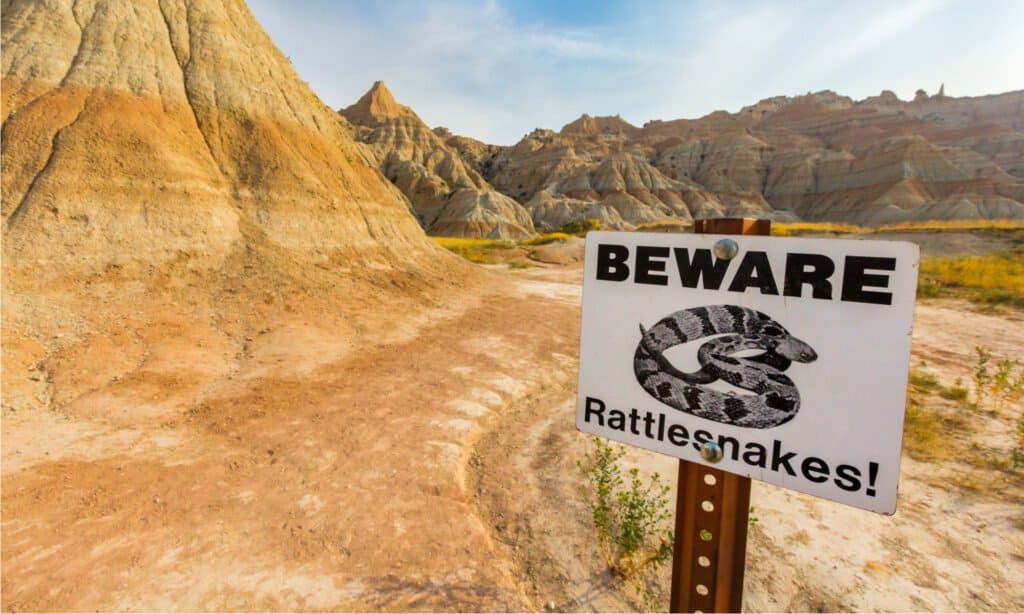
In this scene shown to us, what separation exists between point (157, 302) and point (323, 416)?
6086 millimetres

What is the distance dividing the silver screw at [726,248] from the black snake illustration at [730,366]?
0.19 metres

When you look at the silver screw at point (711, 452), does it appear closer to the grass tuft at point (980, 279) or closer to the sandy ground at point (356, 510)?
the sandy ground at point (356, 510)

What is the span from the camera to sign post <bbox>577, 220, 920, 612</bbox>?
1594 mm

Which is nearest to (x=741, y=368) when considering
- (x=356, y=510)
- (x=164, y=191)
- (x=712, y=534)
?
(x=712, y=534)

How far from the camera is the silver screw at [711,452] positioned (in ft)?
5.95

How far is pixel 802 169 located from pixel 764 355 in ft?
292

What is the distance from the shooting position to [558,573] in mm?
4406

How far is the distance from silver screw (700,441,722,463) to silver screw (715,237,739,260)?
0.72 metres

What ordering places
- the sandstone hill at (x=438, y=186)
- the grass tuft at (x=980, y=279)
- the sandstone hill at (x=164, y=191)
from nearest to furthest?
the sandstone hill at (x=164, y=191) → the grass tuft at (x=980, y=279) → the sandstone hill at (x=438, y=186)

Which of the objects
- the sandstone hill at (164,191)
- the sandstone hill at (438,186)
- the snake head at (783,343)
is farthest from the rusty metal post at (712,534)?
the sandstone hill at (438,186)

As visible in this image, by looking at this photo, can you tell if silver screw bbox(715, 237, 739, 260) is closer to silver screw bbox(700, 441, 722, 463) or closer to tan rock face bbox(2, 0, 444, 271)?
silver screw bbox(700, 441, 722, 463)

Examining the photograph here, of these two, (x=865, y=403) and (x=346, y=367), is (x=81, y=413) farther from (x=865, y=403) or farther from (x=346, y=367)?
(x=865, y=403)

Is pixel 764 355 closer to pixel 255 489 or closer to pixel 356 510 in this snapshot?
pixel 356 510

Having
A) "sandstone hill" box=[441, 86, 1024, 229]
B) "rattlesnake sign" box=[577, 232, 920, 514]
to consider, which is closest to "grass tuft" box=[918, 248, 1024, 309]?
"rattlesnake sign" box=[577, 232, 920, 514]
